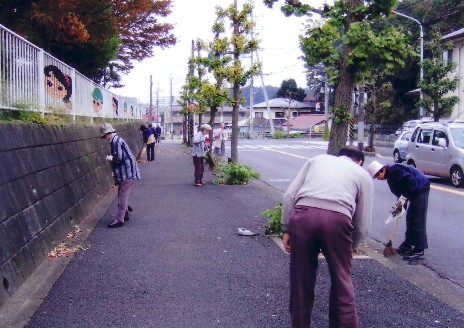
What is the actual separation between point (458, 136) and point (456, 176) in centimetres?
145

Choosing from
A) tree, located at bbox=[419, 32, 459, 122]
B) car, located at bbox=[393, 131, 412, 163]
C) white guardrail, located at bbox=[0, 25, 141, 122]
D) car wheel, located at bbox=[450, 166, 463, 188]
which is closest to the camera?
white guardrail, located at bbox=[0, 25, 141, 122]

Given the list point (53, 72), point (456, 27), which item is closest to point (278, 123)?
point (456, 27)

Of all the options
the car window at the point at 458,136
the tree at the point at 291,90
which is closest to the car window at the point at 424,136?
the car window at the point at 458,136

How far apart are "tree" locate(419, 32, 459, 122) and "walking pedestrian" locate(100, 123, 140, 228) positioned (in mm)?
25558

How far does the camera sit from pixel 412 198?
297 inches

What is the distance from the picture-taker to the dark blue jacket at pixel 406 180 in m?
7.42

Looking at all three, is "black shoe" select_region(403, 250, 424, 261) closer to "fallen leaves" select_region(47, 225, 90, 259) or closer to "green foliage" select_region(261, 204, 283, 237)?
"green foliage" select_region(261, 204, 283, 237)

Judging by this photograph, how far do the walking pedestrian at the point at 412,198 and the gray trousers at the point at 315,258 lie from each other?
3.50m

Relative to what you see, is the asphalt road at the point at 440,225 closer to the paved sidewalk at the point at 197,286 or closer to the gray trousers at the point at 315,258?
the paved sidewalk at the point at 197,286

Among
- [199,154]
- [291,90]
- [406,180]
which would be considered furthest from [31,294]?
[291,90]

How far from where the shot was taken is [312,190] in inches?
161

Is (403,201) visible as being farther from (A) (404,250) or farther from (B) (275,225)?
(B) (275,225)

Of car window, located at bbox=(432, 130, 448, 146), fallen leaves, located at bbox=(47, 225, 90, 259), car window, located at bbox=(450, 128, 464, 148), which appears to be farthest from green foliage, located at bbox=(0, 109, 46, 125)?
car window, located at bbox=(432, 130, 448, 146)

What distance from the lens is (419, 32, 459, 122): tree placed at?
31.3m
